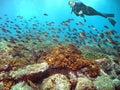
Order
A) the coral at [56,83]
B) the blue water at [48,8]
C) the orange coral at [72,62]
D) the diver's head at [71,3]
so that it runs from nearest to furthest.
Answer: the coral at [56,83] < the orange coral at [72,62] < the diver's head at [71,3] < the blue water at [48,8]

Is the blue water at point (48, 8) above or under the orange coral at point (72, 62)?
under

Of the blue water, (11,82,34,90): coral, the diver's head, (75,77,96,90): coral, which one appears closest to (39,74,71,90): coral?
(75,77,96,90): coral

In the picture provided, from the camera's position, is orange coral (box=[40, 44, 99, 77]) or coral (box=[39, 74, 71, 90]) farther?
orange coral (box=[40, 44, 99, 77])

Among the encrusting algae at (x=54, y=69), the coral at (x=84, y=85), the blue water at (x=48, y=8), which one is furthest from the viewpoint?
the blue water at (x=48, y=8)

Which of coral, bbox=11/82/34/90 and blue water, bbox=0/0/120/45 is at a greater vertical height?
coral, bbox=11/82/34/90

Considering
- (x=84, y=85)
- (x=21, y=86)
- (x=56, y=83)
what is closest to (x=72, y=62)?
(x=56, y=83)

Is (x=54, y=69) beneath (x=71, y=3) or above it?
beneath

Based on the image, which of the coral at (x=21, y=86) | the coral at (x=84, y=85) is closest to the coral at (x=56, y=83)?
the coral at (x=84, y=85)

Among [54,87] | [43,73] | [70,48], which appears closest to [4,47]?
[70,48]

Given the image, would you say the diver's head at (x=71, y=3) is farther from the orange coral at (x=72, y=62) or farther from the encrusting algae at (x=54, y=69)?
the orange coral at (x=72, y=62)

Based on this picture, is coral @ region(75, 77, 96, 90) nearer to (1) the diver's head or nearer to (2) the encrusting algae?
(2) the encrusting algae

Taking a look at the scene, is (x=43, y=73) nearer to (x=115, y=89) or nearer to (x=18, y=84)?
(x=18, y=84)

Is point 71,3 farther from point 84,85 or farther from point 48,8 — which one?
point 48,8

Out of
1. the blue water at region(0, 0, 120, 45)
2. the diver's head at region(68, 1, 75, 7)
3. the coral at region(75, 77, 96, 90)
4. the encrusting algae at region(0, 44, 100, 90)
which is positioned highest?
the diver's head at region(68, 1, 75, 7)
